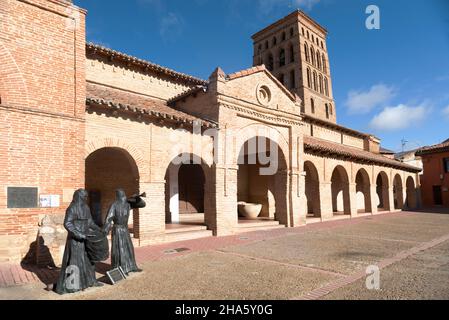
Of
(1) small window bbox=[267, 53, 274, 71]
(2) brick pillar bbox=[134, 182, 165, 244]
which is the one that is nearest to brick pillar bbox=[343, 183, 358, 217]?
(2) brick pillar bbox=[134, 182, 165, 244]

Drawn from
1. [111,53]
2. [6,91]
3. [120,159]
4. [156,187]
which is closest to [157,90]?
[111,53]

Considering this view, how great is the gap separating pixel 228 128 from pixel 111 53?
594 cm

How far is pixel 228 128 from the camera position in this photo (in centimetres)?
1226

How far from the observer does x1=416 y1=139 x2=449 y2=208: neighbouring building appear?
3027 centimetres

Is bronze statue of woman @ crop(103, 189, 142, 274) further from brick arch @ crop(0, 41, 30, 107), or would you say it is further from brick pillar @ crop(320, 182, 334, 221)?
brick pillar @ crop(320, 182, 334, 221)

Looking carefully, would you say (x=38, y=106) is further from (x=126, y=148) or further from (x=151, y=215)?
(x=151, y=215)

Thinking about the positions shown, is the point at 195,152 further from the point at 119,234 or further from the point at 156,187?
the point at 119,234

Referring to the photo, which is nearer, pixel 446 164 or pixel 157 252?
pixel 157 252

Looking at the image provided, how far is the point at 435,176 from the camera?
3094 cm

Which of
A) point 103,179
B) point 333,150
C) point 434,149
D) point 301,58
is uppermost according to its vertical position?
point 301,58

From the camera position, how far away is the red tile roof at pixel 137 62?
12367mm

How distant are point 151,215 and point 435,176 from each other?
32.1 metres

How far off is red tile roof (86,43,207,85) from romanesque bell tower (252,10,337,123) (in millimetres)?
23826

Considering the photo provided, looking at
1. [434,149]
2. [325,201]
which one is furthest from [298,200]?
[434,149]
